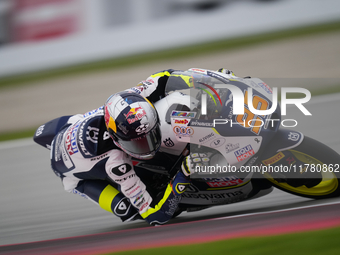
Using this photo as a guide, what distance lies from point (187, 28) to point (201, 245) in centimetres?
635

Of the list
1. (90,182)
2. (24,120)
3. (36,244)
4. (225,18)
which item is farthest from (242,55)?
(36,244)

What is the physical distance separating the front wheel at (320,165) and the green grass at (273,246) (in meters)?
0.56

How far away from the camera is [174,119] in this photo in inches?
96.0

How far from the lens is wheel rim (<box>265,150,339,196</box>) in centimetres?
251

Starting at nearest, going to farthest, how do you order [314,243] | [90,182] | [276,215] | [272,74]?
[314,243]
[276,215]
[90,182]
[272,74]

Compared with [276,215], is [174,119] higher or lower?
higher

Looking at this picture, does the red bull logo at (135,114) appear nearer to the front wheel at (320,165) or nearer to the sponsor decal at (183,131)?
the sponsor decal at (183,131)

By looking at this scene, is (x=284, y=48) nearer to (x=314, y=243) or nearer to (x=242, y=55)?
(x=242, y=55)

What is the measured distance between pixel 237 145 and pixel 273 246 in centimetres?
63

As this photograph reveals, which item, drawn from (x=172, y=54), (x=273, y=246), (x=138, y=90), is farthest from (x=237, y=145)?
(x=172, y=54)

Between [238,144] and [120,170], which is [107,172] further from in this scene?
[238,144]

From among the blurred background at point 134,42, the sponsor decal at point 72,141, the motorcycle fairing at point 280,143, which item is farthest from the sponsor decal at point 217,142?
the blurred background at point 134,42

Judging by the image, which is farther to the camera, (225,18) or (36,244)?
(225,18)

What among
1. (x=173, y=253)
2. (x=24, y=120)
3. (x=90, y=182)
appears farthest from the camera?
(x=24, y=120)
